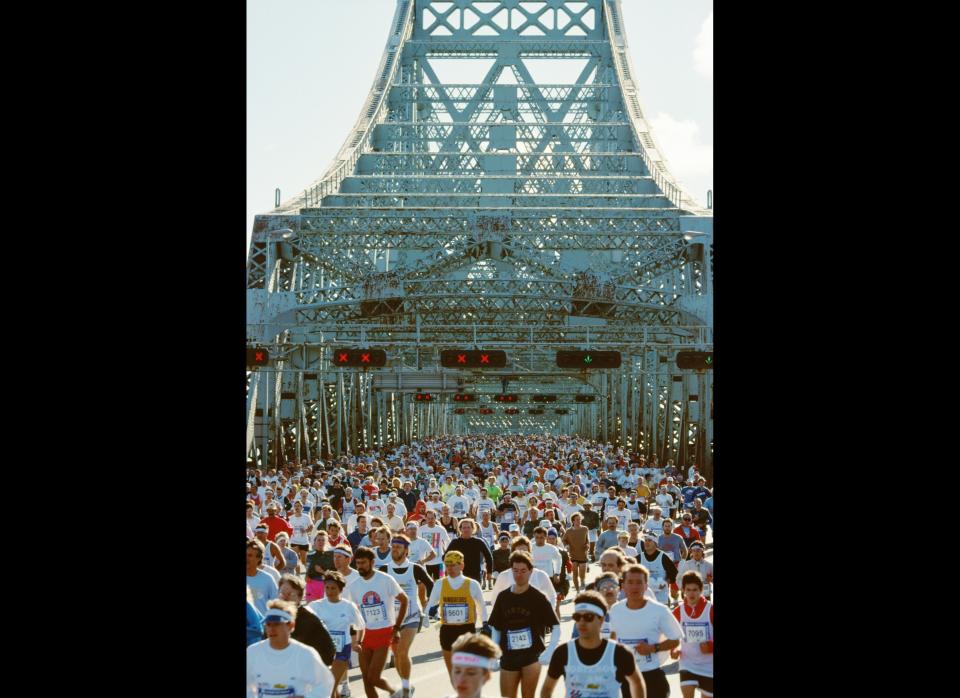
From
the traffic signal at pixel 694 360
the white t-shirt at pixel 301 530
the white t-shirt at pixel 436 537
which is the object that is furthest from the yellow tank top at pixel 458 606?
the traffic signal at pixel 694 360

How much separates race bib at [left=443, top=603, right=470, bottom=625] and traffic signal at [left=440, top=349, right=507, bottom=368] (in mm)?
19876

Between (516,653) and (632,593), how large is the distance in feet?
3.15

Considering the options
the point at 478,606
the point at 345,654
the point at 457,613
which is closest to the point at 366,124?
the point at 478,606

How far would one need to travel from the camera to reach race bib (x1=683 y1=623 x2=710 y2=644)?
1008 cm

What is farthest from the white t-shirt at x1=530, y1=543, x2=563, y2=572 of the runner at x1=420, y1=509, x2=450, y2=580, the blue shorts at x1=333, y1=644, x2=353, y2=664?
the blue shorts at x1=333, y1=644, x2=353, y2=664

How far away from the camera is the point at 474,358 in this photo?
3195 cm

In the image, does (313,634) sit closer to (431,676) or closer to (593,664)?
(593,664)

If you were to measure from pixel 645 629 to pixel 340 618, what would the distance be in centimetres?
253

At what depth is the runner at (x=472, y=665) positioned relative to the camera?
261 inches
